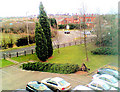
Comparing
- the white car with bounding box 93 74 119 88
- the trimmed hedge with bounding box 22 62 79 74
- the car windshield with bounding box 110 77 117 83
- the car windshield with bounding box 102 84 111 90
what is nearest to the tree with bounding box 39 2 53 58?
the trimmed hedge with bounding box 22 62 79 74

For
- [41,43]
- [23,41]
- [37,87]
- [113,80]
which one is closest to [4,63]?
[41,43]

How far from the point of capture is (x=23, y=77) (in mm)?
7484

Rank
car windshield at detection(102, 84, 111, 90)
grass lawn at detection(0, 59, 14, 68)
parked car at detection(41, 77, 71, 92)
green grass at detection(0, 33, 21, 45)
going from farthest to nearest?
green grass at detection(0, 33, 21, 45) → grass lawn at detection(0, 59, 14, 68) → parked car at detection(41, 77, 71, 92) → car windshield at detection(102, 84, 111, 90)

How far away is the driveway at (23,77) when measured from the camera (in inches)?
255

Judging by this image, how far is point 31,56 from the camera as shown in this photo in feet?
36.9

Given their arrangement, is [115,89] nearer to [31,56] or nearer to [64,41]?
[31,56]

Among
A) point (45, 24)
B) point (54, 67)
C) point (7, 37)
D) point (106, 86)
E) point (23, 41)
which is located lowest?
point (106, 86)

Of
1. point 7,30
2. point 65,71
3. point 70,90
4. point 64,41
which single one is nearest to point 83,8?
point 65,71

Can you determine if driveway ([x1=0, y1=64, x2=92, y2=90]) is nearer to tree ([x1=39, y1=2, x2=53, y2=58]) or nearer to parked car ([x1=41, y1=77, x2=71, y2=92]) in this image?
parked car ([x1=41, y1=77, x2=71, y2=92])

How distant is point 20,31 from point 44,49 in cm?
821

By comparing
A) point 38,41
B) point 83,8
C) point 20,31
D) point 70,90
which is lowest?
point 70,90

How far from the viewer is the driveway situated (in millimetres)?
6488

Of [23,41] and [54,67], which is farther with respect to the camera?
A: [23,41]

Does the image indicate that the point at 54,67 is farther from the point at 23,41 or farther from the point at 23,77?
the point at 23,41
